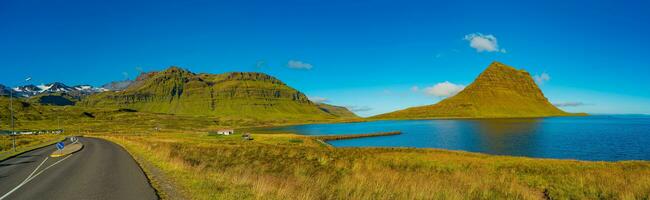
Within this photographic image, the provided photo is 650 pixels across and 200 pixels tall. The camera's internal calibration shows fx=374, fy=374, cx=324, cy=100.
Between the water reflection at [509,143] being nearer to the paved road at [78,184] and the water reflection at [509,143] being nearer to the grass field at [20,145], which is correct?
the paved road at [78,184]

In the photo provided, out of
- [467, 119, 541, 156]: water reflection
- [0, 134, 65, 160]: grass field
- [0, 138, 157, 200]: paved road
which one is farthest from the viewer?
[467, 119, 541, 156]: water reflection

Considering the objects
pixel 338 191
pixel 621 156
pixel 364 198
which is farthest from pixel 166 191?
pixel 621 156

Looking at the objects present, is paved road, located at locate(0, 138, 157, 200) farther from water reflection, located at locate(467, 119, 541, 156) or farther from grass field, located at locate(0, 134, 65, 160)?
water reflection, located at locate(467, 119, 541, 156)

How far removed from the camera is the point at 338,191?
16.7 m

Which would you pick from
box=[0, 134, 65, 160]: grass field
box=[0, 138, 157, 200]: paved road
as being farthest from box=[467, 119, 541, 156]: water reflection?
box=[0, 134, 65, 160]: grass field

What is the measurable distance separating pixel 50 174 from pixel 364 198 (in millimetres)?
20776

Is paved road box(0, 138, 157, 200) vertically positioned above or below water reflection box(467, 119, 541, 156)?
above

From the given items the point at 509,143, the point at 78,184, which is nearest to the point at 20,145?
the point at 78,184

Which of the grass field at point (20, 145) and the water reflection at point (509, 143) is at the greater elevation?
the grass field at point (20, 145)

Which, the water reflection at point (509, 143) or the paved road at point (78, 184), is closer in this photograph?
the paved road at point (78, 184)

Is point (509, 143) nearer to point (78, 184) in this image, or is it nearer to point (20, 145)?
point (78, 184)

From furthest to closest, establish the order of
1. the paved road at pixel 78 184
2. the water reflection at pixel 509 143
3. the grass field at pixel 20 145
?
the water reflection at pixel 509 143
the grass field at pixel 20 145
the paved road at pixel 78 184

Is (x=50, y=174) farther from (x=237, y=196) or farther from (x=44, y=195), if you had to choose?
(x=237, y=196)

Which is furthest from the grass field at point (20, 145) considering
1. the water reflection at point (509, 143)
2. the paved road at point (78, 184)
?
the water reflection at point (509, 143)
